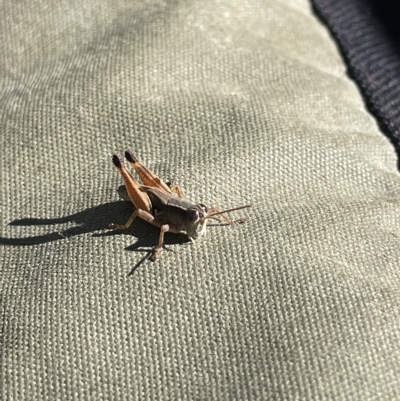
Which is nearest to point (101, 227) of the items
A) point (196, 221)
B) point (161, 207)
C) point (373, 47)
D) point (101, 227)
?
point (101, 227)

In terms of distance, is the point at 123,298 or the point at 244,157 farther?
the point at 244,157

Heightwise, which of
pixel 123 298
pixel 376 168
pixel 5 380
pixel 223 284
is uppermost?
pixel 376 168

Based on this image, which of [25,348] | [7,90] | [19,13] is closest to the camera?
[25,348]

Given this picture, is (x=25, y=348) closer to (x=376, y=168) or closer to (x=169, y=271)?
(x=169, y=271)

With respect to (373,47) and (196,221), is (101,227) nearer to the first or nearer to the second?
(196,221)

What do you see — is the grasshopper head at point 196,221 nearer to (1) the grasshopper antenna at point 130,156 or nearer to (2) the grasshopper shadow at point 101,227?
(2) the grasshopper shadow at point 101,227

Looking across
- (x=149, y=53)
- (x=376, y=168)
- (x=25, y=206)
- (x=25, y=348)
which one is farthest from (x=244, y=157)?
(x=25, y=348)
